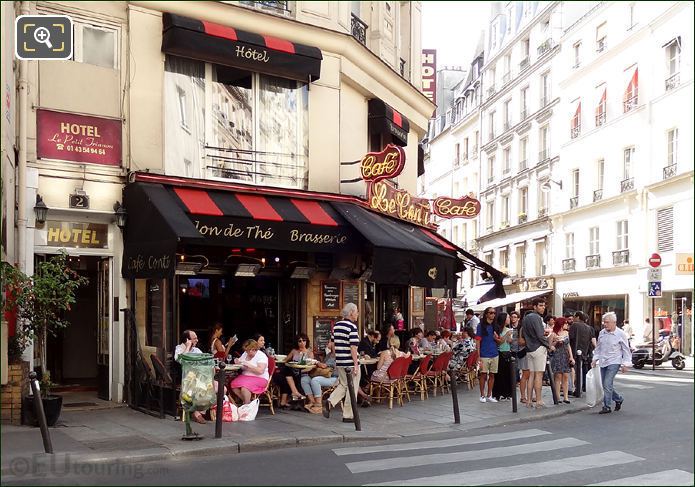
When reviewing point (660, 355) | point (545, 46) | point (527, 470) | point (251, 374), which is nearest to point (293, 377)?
point (251, 374)

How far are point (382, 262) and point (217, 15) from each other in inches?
212

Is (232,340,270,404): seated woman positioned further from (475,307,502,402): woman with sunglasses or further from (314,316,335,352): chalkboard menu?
(475,307,502,402): woman with sunglasses

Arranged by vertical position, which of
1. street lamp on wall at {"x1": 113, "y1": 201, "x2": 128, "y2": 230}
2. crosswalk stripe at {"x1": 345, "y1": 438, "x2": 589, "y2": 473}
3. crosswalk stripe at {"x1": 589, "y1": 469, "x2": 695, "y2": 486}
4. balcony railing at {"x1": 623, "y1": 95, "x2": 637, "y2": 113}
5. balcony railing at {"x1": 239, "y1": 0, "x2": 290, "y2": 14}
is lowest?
crosswalk stripe at {"x1": 345, "y1": 438, "x2": 589, "y2": 473}

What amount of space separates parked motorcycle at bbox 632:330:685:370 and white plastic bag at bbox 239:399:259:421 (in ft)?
47.9

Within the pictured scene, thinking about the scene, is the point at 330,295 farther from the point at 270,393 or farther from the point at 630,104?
the point at 630,104

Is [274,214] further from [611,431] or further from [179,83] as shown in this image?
[611,431]

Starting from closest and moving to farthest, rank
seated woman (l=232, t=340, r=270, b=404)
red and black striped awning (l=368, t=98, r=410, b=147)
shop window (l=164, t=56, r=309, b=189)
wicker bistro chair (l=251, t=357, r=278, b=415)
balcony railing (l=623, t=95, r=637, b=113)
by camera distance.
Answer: seated woman (l=232, t=340, r=270, b=404)
wicker bistro chair (l=251, t=357, r=278, b=415)
shop window (l=164, t=56, r=309, b=189)
red and black striped awning (l=368, t=98, r=410, b=147)
balcony railing (l=623, t=95, r=637, b=113)

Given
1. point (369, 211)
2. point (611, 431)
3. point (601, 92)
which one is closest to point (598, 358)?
point (611, 431)

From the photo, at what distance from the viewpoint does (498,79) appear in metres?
46.5

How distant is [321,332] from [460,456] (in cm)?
691

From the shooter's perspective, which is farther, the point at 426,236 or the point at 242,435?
the point at 426,236

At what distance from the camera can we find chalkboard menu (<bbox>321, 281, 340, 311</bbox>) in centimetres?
1532

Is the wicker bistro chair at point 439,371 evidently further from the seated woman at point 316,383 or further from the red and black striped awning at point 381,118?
the red and black striped awning at point 381,118

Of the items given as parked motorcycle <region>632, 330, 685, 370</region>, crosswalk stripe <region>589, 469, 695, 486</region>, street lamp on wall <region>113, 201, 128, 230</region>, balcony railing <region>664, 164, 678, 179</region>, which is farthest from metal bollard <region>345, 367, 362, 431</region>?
balcony railing <region>664, 164, 678, 179</region>
